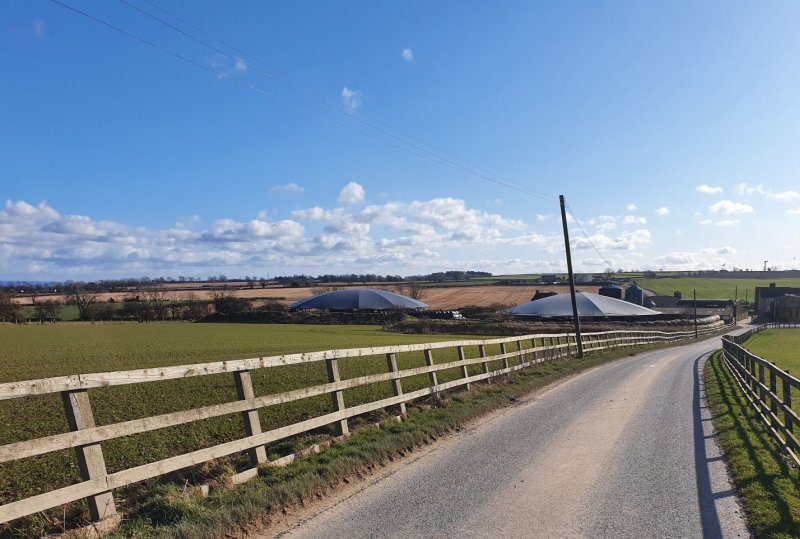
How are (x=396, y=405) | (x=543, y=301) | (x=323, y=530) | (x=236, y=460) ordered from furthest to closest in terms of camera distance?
(x=543, y=301)
(x=396, y=405)
(x=236, y=460)
(x=323, y=530)

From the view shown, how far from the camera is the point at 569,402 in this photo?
1345 cm

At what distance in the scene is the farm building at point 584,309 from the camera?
8762cm

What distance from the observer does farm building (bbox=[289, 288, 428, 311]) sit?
107125 millimetres

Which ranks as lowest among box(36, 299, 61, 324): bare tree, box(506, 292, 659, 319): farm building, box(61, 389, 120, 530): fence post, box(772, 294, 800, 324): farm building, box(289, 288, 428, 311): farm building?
box(772, 294, 800, 324): farm building

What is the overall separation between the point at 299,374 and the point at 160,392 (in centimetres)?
442

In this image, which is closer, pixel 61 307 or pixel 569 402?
pixel 569 402

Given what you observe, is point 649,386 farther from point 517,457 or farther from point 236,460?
point 236,460

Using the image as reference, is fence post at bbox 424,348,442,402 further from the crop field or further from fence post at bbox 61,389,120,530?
fence post at bbox 61,389,120,530

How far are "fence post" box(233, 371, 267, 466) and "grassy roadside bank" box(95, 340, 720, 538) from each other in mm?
222

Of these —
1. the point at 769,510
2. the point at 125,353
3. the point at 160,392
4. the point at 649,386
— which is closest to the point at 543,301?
the point at 125,353

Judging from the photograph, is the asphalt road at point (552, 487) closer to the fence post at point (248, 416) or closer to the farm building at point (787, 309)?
the fence post at point (248, 416)

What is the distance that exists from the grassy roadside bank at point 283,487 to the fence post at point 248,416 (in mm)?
222

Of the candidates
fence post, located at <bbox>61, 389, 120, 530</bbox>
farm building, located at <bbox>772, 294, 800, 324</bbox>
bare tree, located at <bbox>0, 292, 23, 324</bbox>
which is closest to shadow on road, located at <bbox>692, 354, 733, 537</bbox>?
fence post, located at <bbox>61, 389, 120, 530</bbox>

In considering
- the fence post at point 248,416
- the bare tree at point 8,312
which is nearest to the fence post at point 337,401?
the fence post at point 248,416
